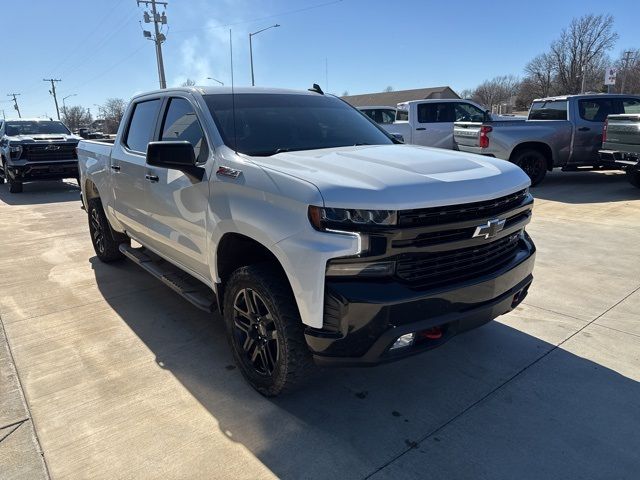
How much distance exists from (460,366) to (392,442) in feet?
3.15

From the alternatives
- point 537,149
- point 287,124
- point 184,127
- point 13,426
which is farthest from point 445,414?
point 537,149

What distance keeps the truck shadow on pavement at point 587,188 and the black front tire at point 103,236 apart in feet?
24.9

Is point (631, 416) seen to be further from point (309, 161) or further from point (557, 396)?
point (309, 161)

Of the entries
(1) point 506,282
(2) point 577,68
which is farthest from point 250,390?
(2) point 577,68

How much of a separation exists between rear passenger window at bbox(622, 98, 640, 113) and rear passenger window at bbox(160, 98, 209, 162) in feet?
34.8

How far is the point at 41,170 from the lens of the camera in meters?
12.5

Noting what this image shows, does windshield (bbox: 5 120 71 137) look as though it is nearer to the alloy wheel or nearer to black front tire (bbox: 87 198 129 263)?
black front tire (bbox: 87 198 129 263)

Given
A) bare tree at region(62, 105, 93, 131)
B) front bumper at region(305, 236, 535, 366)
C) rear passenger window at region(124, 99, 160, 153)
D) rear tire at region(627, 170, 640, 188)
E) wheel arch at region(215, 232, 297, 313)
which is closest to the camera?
front bumper at region(305, 236, 535, 366)

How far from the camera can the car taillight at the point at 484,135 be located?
10.1m

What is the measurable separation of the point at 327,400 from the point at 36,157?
40.3ft

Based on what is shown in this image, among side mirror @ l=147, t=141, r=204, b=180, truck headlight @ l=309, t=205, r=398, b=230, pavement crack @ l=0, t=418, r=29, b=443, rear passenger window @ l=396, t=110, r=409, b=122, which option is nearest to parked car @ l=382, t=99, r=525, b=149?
rear passenger window @ l=396, t=110, r=409, b=122

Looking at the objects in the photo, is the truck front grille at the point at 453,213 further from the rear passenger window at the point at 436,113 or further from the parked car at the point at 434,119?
the rear passenger window at the point at 436,113

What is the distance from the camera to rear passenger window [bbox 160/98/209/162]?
3337 mm

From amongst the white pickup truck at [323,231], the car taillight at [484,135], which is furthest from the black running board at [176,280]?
the car taillight at [484,135]
